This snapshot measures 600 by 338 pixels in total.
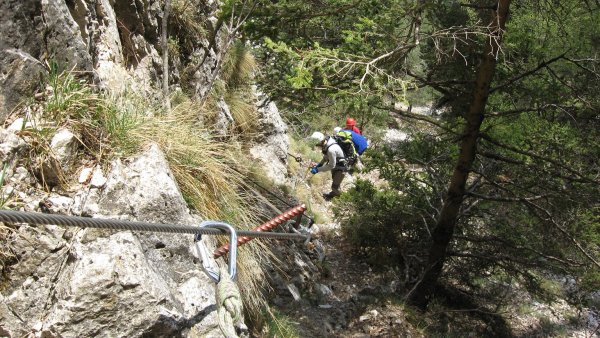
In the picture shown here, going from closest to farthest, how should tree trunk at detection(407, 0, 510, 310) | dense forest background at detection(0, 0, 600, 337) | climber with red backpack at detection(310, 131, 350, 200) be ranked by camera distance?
1. dense forest background at detection(0, 0, 600, 337)
2. tree trunk at detection(407, 0, 510, 310)
3. climber with red backpack at detection(310, 131, 350, 200)

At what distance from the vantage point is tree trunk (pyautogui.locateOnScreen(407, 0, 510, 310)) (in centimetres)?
571

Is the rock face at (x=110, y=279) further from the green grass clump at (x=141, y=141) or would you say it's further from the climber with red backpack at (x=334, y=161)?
the climber with red backpack at (x=334, y=161)

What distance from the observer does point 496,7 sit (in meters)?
5.60

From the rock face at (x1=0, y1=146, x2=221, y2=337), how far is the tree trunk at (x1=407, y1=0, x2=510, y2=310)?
153 inches

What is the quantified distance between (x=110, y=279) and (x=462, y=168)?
5.01m

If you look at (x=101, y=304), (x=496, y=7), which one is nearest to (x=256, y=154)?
(x=496, y=7)

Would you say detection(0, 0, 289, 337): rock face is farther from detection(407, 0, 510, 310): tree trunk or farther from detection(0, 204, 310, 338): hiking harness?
detection(407, 0, 510, 310): tree trunk

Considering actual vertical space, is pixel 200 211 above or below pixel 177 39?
below

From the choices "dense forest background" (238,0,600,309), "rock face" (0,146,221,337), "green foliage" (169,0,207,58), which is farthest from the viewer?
"green foliage" (169,0,207,58)

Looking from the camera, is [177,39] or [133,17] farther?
[177,39]

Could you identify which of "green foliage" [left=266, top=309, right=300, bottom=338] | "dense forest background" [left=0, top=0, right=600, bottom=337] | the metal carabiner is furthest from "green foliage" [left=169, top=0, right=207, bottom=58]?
the metal carabiner

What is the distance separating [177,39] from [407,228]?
16.5 feet

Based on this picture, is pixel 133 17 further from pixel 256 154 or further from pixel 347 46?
pixel 256 154

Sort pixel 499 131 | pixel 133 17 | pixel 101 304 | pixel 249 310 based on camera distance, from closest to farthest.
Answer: pixel 101 304
pixel 249 310
pixel 133 17
pixel 499 131
